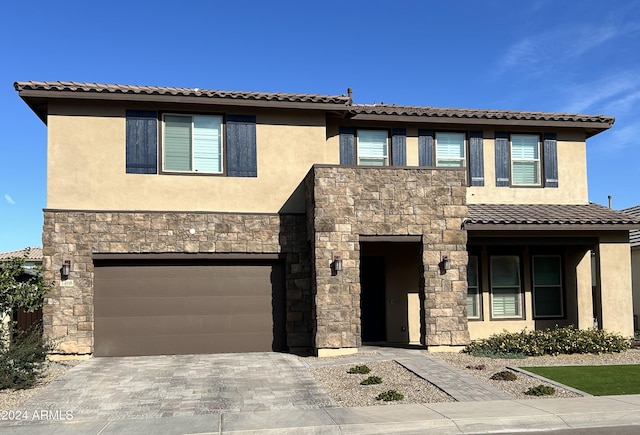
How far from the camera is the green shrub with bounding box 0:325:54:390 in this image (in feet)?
38.6

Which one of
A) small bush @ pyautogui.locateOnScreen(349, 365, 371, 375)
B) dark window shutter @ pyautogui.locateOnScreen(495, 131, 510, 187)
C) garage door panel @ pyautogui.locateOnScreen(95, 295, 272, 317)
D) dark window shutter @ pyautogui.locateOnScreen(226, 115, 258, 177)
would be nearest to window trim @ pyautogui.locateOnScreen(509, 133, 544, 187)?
dark window shutter @ pyautogui.locateOnScreen(495, 131, 510, 187)

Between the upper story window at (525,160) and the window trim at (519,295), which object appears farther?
the upper story window at (525,160)

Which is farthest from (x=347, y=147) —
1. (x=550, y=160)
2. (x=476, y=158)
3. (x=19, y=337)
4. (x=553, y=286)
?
(x=19, y=337)

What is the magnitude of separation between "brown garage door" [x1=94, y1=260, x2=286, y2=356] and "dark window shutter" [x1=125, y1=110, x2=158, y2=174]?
2404 mm

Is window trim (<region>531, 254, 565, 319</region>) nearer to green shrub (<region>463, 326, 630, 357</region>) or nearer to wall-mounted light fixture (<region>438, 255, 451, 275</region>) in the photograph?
green shrub (<region>463, 326, 630, 357</region>)

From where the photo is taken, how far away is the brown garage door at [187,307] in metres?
15.7

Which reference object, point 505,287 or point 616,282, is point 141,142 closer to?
point 505,287

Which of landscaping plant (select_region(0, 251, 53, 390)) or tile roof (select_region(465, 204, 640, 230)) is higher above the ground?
tile roof (select_region(465, 204, 640, 230))

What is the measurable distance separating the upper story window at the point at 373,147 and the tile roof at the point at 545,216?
2.84 metres

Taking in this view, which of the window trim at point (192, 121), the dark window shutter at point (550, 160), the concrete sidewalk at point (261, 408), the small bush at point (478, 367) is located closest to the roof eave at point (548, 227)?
the dark window shutter at point (550, 160)

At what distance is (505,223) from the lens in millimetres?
16422

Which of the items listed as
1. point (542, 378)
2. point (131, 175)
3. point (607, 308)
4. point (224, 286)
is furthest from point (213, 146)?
point (607, 308)

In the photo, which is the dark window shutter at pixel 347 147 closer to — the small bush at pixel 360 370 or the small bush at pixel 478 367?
the small bush at pixel 360 370

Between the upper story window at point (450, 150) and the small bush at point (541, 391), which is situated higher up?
the upper story window at point (450, 150)
